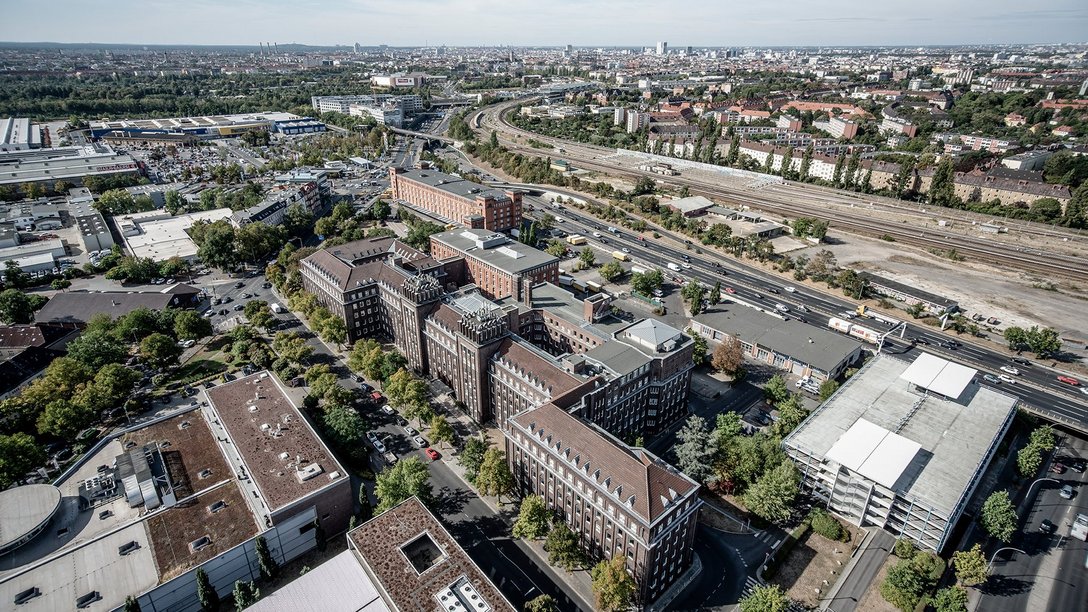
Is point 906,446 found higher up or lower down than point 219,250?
lower down

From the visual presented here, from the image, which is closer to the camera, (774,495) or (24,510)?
(24,510)

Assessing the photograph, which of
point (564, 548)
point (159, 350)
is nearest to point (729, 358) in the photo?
point (564, 548)

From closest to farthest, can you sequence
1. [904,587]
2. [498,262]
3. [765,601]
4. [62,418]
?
1. [765,601]
2. [904,587]
3. [62,418]
4. [498,262]

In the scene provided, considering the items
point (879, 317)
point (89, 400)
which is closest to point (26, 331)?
point (89, 400)

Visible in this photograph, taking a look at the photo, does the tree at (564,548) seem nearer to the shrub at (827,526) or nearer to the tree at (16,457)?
the shrub at (827,526)

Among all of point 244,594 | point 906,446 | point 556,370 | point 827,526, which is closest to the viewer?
point 244,594

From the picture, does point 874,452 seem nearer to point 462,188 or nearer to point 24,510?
point 24,510

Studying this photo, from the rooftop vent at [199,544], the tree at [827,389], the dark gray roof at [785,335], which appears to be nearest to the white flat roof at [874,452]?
the tree at [827,389]

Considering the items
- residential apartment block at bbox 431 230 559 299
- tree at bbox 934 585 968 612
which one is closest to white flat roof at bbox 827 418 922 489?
tree at bbox 934 585 968 612
